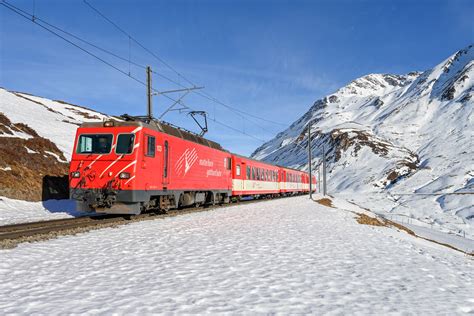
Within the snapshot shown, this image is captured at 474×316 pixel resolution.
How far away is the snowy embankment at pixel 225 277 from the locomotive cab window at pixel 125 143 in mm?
5129

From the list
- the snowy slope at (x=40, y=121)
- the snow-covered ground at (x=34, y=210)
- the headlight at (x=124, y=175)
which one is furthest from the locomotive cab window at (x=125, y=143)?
the snowy slope at (x=40, y=121)

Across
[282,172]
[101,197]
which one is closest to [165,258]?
[101,197]

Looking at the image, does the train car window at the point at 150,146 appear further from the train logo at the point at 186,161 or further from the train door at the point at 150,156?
the train logo at the point at 186,161

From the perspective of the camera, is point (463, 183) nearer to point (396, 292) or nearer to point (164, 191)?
point (164, 191)

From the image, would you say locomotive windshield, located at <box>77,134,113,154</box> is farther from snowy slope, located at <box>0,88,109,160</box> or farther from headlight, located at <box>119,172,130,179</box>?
snowy slope, located at <box>0,88,109,160</box>

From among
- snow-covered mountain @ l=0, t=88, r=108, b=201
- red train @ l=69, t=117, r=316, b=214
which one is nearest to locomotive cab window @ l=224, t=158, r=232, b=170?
red train @ l=69, t=117, r=316, b=214

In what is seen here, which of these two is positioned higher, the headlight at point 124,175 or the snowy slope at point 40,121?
the snowy slope at point 40,121

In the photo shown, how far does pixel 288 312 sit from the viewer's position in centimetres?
480

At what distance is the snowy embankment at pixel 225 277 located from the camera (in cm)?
507

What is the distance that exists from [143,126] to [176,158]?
3.52 m

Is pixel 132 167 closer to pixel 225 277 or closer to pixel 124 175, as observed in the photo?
pixel 124 175

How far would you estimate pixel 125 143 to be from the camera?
15609 millimetres

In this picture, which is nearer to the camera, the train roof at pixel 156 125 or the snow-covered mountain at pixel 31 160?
the train roof at pixel 156 125

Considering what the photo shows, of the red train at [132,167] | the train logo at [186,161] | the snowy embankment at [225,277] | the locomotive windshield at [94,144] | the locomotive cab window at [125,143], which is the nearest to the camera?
the snowy embankment at [225,277]
